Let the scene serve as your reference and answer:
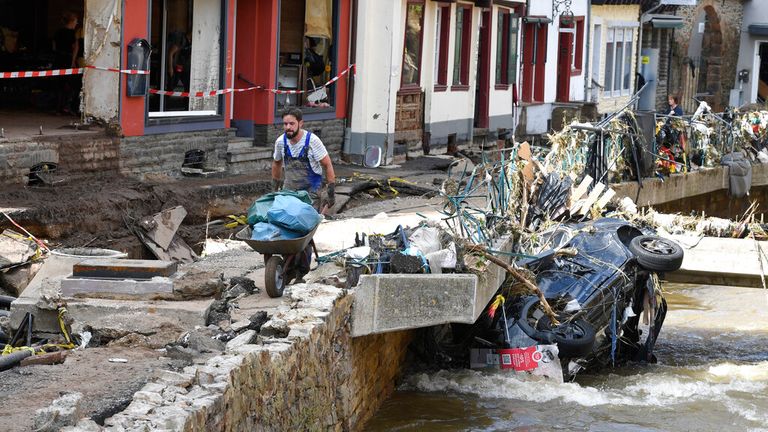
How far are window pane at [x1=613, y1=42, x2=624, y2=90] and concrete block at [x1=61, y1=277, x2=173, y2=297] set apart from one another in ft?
102

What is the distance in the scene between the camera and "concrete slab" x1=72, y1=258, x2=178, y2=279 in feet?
33.9

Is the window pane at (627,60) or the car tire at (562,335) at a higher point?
the window pane at (627,60)

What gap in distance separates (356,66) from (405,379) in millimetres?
11637

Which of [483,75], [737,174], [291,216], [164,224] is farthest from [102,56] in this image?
[483,75]

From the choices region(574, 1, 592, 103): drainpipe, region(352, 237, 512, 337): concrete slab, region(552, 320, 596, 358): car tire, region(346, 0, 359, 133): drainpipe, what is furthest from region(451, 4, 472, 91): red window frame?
A: region(352, 237, 512, 337): concrete slab

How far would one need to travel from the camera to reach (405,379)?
13117mm

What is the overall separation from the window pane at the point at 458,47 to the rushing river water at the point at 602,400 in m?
13.5

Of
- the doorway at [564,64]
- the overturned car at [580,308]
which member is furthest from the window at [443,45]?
the overturned car at [580,308]

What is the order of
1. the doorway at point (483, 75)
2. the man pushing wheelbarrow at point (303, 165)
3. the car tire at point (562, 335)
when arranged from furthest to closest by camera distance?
1. the doorway at point (483, 75)
2. the car tire at point (562, 335)
3. the man pushing wheelbarrow at point (303, 165)

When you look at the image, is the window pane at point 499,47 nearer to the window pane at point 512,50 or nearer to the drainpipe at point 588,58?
the window pane at point 512,50

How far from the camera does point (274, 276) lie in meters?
10.6

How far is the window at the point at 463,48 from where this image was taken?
28125mm

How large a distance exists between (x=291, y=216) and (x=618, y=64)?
30.8m

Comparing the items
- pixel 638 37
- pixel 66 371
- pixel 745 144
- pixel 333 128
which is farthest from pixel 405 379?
pixel 638 37
